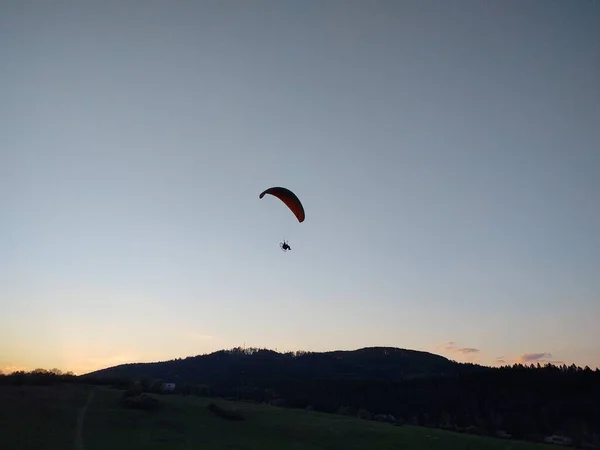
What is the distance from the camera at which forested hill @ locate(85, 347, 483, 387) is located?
130250mm

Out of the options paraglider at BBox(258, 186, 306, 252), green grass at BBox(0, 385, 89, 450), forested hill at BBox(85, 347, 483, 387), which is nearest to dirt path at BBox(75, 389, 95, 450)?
green grass at BBox(0, 385, 89, 450)

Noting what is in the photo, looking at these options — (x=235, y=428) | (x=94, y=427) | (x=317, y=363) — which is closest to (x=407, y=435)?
(x=235, y=428)

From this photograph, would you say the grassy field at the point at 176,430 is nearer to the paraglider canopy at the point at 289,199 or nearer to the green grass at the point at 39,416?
the green grass at the point at 39,416

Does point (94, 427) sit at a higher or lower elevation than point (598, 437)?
lower

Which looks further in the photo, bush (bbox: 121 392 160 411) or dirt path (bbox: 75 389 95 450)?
bush (bbox: 121 392 160 411)

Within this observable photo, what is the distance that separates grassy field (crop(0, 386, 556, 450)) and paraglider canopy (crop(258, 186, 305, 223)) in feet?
53.0

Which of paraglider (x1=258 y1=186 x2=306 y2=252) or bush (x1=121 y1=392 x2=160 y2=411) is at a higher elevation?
paraglider (x1=258 y1=186 x2=306 y2=252)

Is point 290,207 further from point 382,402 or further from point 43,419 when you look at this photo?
point 382,402

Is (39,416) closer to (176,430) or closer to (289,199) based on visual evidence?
(176,430)

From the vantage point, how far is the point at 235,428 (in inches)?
1747

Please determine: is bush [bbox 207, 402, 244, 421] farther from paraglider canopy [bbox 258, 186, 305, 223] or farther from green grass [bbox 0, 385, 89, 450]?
paraglider canopy [bbox 258, 186, 305, 223]

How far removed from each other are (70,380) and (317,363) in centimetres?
9991

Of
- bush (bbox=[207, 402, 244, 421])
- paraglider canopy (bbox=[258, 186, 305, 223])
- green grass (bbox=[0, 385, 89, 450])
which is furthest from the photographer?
bush (bbox=[207, 402, 244, 421])

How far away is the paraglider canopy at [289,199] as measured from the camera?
34.9m
